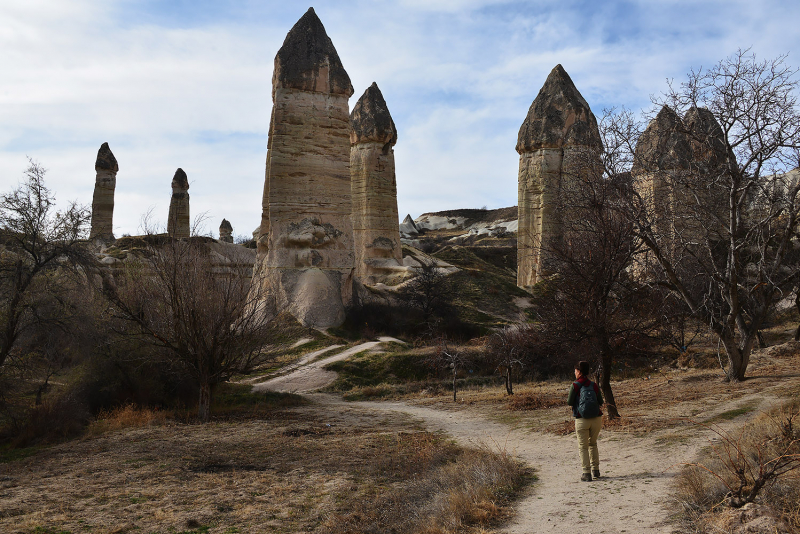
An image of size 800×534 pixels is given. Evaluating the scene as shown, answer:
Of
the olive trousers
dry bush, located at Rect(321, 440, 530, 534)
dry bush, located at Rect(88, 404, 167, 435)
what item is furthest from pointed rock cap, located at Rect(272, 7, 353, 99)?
the olive trousers

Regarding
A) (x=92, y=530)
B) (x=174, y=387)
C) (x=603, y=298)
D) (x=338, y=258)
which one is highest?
Result: (x=338, y=258)

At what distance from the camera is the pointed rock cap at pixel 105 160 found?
3275 centimetres

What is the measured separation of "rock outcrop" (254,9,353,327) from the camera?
2105 cm

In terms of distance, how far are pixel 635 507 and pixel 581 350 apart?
15.8 feet

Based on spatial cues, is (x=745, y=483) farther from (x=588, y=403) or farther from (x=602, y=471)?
(x=602, y=471)

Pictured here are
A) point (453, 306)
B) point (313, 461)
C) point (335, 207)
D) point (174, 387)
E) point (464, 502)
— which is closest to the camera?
point (464, 502)

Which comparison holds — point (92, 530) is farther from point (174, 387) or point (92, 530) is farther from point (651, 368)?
point (651, 368)

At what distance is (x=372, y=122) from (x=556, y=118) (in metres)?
7.79

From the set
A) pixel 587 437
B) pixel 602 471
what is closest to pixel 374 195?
pixel 602 471

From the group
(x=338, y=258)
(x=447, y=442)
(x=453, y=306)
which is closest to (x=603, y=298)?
(x=447, y=442)

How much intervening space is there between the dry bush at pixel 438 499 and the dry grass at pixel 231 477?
0.9 inches

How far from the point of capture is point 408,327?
2305cm

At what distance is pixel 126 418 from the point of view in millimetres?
11148

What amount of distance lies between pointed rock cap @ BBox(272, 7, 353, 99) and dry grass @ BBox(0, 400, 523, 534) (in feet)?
45.3
